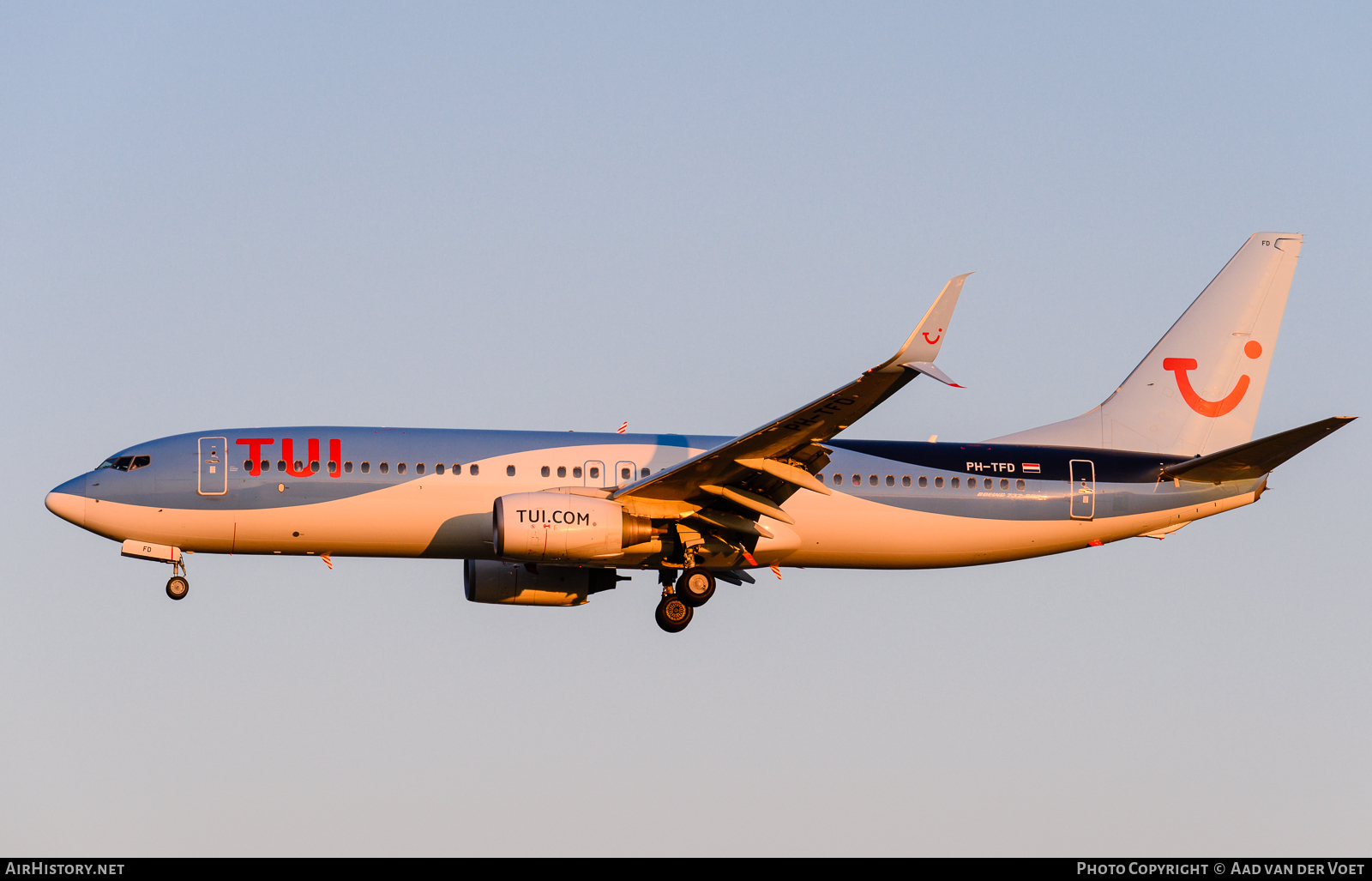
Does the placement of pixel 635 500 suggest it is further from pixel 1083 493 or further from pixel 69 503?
pixel 69 503

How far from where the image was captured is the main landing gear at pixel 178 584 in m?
32.3

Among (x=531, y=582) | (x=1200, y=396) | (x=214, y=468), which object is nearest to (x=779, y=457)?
(x=531, y=582)

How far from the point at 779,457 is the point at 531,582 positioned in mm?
7643

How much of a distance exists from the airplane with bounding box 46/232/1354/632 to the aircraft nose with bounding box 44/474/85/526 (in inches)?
1.6

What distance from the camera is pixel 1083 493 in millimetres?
34219

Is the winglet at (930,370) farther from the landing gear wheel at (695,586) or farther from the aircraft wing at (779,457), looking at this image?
the landing gear wheel at (695,586)

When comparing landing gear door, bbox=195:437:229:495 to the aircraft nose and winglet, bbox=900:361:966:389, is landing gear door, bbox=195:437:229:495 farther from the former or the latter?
winglet, bbox=900:361:966:389

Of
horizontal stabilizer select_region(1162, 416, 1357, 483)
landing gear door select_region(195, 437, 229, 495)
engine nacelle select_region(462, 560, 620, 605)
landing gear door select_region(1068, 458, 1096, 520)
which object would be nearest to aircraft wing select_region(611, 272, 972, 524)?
engine nacelle select_region(462, 560, 620, 605)

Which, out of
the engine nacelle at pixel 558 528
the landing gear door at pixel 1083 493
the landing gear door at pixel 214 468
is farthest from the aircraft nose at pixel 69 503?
the landing gear door at pixel 1083 493

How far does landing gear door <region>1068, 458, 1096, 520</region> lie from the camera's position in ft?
112
